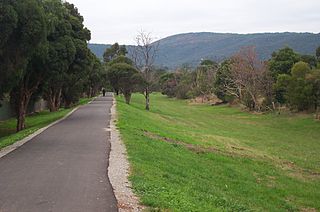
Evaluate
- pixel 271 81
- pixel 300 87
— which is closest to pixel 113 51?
pixel 271 81

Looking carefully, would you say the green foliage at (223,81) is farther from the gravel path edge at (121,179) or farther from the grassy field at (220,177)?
the gravel path edge at (121,179)

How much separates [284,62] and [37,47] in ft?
154

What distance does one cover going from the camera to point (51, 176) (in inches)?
431

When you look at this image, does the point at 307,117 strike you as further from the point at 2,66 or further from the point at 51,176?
the point at 51,176

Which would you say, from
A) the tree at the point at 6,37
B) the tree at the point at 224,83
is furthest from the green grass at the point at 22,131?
the tree at the point at 224,83

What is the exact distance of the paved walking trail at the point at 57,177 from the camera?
8.44 metres

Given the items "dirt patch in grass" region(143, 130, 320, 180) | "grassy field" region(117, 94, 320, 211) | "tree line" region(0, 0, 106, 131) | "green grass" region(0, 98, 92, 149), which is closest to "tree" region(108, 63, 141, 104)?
"tree line" region(0, 0, 106, 131)

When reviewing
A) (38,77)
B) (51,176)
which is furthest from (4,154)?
(38,77)

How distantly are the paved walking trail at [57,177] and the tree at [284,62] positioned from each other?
47.0m

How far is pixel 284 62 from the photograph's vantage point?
60844mm

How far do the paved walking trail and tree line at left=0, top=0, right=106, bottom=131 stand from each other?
380 cm

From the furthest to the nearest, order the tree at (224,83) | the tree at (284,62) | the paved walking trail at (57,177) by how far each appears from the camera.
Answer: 1. the tree at (224,83)
2. the tree at (284,62)
3. the paved walking trail at (57,177)

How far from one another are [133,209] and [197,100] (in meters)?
90.3

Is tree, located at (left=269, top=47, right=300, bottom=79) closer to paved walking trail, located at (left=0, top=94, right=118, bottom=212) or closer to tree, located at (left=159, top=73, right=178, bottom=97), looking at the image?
paved walking trail, located at (left=0, top=94, right=118, bottom=212)
